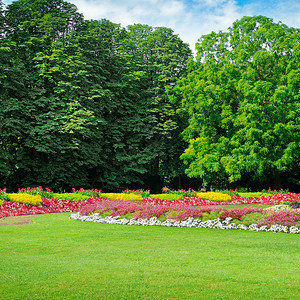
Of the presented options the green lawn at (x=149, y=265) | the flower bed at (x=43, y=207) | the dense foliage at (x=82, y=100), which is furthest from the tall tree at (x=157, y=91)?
the green lawn at (x=149, y=265)

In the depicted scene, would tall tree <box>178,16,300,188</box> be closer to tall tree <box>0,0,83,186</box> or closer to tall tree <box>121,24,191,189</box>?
tall tree <box>121,24,191,189</box>

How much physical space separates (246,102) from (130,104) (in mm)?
8716

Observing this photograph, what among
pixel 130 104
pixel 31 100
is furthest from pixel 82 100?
pixel 130 104

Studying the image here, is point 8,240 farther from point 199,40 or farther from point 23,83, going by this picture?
point 199,40

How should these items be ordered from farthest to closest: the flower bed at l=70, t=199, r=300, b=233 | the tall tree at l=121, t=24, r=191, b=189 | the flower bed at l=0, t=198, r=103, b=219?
1. the tall tree at l=121, t=24, r=191, b=189
2. the flower bed at l=0, t=198, r=103, b=219
3. the flower bed at l=70, t=199, r=300, b=233

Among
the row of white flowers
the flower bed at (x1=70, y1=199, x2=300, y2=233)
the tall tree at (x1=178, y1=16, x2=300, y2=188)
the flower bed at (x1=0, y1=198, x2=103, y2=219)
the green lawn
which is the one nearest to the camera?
the green lawn

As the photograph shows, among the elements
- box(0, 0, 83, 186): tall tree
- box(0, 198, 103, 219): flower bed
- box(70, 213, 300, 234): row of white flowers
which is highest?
box(0, 0, 83, 186): tall tree

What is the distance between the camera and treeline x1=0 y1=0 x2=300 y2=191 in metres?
22.3

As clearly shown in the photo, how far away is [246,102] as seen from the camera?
22.4m

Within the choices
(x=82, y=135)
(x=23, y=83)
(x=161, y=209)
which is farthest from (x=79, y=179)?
(x=161, y=209)

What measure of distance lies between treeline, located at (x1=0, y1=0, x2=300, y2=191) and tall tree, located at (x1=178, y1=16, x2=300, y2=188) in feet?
0.26

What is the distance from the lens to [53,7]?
84.0 ft

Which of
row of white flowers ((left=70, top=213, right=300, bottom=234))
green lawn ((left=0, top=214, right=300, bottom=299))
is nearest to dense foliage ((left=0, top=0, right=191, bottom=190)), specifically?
row of white flowers ((left=70, top=213, right=300, bottom=234))

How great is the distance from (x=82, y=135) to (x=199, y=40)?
11099mm
